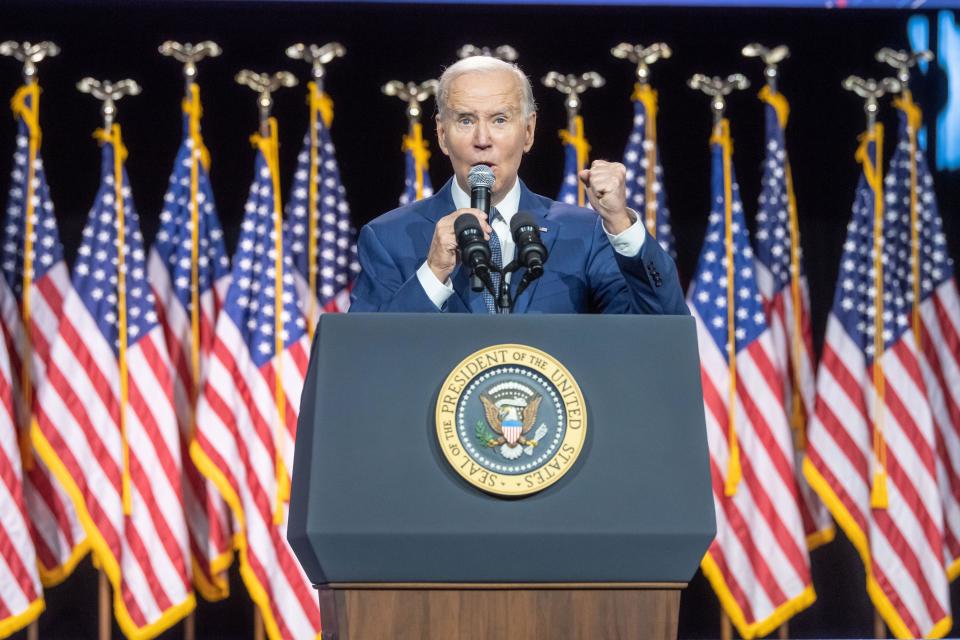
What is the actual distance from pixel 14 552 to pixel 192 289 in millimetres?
1396

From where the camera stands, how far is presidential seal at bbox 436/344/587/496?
1.76 meters

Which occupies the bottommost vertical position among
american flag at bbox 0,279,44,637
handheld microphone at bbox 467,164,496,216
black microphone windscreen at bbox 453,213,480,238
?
american flag at bbox 0,279,44,637

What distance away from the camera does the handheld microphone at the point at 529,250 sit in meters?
1.90

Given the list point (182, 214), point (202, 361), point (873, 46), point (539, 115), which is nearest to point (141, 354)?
point (202, 361)

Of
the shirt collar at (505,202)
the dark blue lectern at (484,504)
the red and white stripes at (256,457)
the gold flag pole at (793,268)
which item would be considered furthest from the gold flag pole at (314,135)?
the dark blue lectern at (484,504)

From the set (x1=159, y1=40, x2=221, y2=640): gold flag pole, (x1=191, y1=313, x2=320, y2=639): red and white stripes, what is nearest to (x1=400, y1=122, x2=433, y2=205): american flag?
(x1=191, y1=313, x2=320, y2=639): red and white stripes

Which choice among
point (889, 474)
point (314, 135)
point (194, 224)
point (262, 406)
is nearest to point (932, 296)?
point (889, 474)

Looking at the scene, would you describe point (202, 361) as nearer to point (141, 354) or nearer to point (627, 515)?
point (141, 354)

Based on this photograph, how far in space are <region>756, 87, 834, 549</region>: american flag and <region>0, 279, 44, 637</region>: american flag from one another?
137 inches

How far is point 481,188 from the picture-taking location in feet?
7.04

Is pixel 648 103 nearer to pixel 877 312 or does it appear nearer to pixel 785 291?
pixel 785 291

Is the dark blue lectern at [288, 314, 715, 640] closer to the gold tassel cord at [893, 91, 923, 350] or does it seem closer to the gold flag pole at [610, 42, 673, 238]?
the gold flag pole at [610, 42, 673, 238]

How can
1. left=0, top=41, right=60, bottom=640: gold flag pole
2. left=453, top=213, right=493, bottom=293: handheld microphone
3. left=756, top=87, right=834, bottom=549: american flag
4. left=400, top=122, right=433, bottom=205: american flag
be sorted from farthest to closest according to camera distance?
left=756, top=87, right=834, bottom=549: american flag < left=400, top=122, right=433, bottom=205: american flag < left=0, top=41, right=60, bottom=640: gold flag pole < left=453, top=213, right=493, bottom=293: handheld microphone

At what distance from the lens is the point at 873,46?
6.58 m
